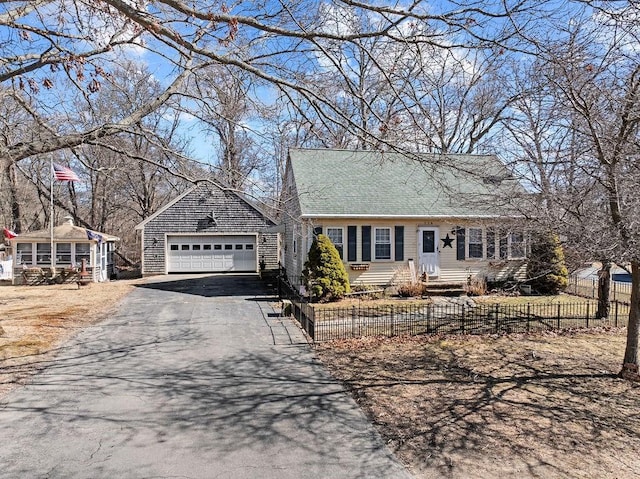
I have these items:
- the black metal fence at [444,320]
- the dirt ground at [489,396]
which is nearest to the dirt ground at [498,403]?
the dirt ground at [489,396]

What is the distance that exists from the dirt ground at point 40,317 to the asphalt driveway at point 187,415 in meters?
0.45

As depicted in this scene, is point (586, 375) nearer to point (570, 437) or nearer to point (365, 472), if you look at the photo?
point (570, 437)

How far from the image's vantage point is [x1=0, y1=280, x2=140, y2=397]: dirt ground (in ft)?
27.8

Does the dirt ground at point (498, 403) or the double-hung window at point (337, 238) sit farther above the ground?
the double-hung window at point (337, 238)

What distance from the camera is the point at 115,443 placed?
517cm

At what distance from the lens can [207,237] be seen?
86.3 ft

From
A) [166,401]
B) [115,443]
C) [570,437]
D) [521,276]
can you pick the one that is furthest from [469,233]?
[115,443]

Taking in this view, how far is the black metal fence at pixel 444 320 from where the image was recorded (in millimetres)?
10984

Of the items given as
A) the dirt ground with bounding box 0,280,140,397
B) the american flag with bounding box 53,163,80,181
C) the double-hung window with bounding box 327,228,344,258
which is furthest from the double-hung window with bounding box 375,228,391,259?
the american flag with bounding box 53,163,80,181

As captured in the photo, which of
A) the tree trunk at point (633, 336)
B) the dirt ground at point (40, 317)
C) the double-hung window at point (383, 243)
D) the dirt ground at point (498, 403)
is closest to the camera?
the dirt ground at point (498, 403)

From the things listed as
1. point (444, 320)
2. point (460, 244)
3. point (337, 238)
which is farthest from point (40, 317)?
point (460, 244)

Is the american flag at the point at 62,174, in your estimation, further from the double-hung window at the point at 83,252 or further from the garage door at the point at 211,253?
the garage door at the point at 211,253

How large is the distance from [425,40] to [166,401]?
5973 millimetres

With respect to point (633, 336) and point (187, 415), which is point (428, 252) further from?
point (187, 415)
